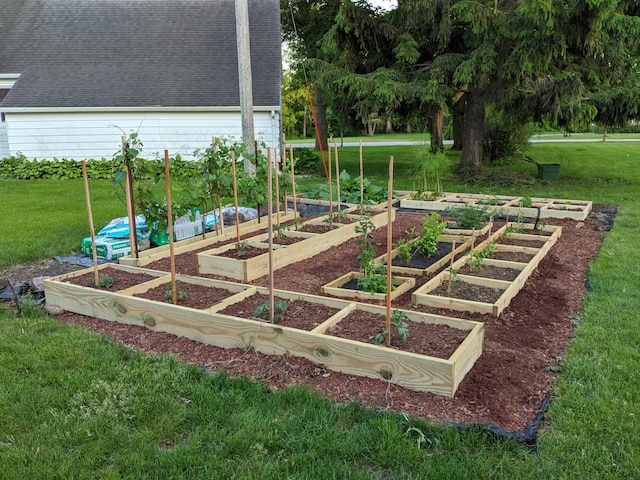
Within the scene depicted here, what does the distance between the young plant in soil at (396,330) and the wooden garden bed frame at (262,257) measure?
1.88 m

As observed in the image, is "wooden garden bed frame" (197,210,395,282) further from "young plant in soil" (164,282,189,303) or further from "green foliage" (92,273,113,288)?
Result: "green foliage" (92,273,113,288)

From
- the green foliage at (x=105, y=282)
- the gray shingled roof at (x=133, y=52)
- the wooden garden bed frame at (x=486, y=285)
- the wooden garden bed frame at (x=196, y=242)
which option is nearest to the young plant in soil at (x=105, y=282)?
the green foliage at (x=105, y=282)

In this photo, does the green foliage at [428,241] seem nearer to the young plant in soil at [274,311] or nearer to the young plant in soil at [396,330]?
the young plant in soil at [396,330]

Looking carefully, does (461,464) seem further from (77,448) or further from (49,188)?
(49,188)

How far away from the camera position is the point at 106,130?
49.6 feet

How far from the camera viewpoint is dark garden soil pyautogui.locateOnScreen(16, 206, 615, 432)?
3.01 meters

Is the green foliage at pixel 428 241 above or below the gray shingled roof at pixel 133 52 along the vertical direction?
below

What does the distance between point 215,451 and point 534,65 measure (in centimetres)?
1053

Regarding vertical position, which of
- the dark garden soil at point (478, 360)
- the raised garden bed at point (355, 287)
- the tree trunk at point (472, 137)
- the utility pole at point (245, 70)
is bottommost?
the dark garden soil at point (478, 360)

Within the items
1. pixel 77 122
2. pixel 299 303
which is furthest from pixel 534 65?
pixel 77 122

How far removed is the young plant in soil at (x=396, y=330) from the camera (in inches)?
134

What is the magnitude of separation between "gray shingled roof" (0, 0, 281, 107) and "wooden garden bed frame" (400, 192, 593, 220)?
648 cm

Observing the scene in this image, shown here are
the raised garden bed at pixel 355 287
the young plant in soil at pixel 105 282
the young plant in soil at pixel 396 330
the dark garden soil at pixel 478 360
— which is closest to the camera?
the dark garden soil at pixel 478 360

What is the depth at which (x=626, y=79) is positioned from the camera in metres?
11.3
